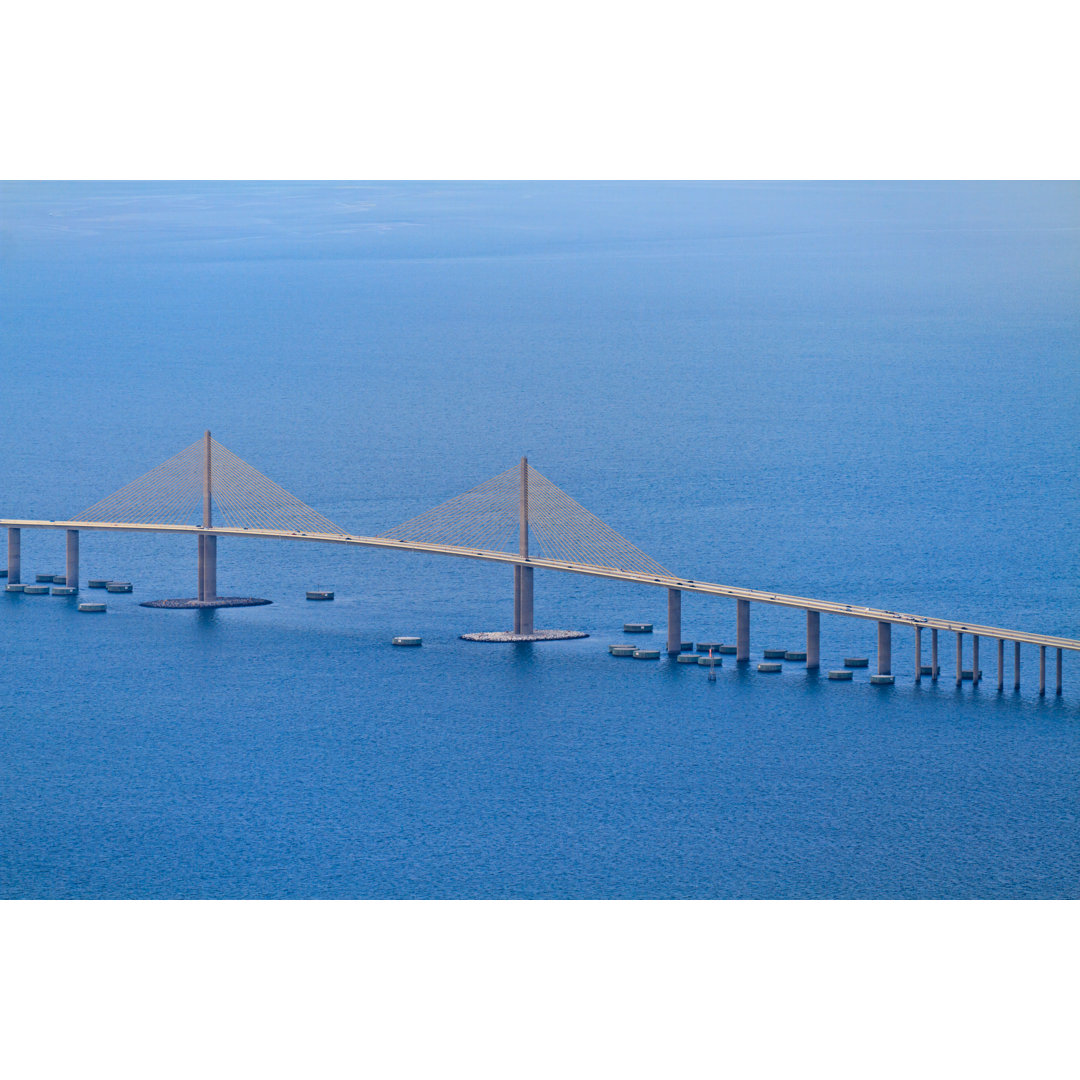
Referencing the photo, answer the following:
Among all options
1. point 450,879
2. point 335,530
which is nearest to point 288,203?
point 335,530

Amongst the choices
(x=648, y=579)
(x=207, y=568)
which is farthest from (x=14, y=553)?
(x=648, y=579)

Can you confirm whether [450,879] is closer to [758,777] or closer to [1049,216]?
[758,777]

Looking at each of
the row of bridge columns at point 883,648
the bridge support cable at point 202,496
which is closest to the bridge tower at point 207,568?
the bridge support cable at point 202,496

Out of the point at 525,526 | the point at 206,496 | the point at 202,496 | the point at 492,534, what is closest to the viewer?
the point at 525,526

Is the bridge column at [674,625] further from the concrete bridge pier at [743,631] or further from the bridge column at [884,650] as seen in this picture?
the bridge column at [884,650]

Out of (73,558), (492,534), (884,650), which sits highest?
(492,534)

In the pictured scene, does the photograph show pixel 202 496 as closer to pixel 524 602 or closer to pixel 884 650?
pixel 524 602

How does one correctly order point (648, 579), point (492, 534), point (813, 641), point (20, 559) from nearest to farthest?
point (813, 641) → point (648, 579) → point (492, 534) → point (20, 559)
